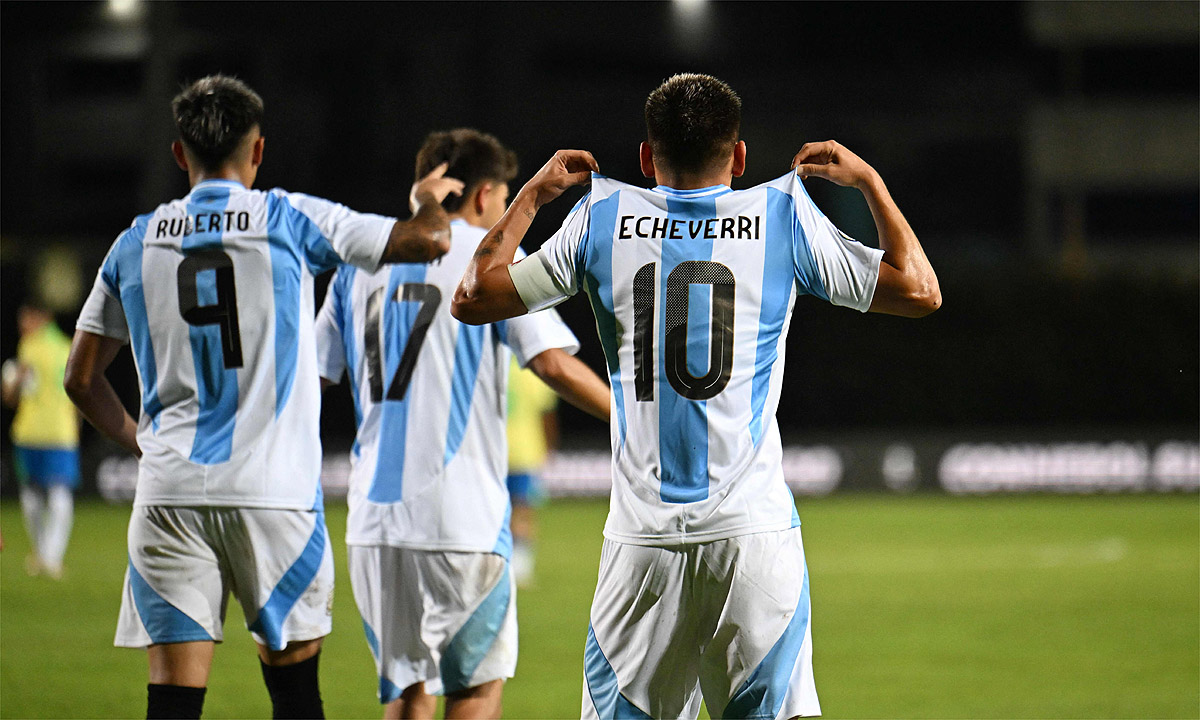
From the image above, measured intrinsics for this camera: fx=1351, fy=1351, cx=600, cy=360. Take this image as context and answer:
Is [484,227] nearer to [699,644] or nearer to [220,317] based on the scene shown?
[220,317]

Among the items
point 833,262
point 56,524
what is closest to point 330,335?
point 833,262

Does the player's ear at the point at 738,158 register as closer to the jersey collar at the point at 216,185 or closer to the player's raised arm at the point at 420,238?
the player's raised arm at the point at 420,238

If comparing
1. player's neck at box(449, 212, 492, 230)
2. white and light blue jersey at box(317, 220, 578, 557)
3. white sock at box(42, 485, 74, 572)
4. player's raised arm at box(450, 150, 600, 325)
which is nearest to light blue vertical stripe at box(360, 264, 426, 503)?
white and light blue jersey at box(317, 220, 578, 557)

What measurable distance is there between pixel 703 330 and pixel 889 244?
1.68ft

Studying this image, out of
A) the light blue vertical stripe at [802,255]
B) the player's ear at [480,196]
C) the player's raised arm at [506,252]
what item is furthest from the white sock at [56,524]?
the light blue vertical stripe at [802,255]

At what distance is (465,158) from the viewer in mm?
4574

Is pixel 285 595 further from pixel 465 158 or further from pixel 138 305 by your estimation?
pixel 465 158

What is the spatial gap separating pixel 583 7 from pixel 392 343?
76.6ft

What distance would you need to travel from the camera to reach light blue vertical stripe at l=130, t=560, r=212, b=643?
12.9ft

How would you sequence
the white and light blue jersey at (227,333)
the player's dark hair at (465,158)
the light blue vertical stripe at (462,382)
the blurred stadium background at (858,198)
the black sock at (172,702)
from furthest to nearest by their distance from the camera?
the blurred stadium background at (858,198)
the player's dark hair at (465,158)
the light blue vertical stripe at (462,382)
the white and light blue jersey at (227,333)
the black sock at (172,702)

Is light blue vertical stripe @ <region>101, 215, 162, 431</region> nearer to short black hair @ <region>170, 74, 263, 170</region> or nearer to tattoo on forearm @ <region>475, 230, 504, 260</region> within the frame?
short black hair @ <region>170, 74, 263, 170</region>

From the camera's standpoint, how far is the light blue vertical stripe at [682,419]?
3.24 m

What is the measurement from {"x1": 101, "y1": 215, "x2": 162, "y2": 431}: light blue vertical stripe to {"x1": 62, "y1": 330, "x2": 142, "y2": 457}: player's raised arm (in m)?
0.14

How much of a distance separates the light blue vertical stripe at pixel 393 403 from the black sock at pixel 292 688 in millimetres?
585
